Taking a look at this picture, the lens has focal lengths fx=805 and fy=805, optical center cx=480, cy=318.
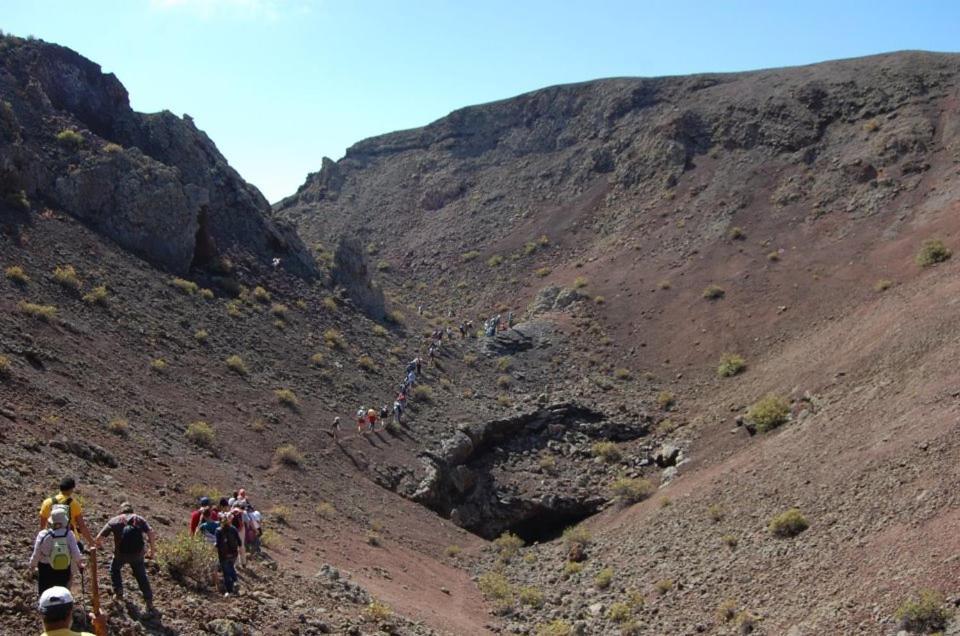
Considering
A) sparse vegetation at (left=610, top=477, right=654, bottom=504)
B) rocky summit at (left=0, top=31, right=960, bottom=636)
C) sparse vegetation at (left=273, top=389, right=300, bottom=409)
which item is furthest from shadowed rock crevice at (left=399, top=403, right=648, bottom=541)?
sparse vegetation at (left=273, top=389, right=300, bottom=409)

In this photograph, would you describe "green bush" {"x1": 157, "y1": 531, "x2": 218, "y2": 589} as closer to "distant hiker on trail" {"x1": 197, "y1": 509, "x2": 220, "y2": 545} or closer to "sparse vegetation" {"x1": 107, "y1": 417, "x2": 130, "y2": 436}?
"distant hiker on trail" {"x1": 197, "y1": 509, "x2": 220, "y2": 545}

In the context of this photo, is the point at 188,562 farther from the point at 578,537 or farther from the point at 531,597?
the point at 578,537

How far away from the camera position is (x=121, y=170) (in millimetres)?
32719

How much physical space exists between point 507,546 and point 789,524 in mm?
9691

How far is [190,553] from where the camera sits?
1145cm

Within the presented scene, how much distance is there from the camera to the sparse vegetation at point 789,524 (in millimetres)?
16328

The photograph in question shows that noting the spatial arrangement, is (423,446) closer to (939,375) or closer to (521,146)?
(939,375)

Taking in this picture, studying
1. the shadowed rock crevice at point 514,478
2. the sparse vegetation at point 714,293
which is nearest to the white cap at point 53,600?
the shadowed rock crevice at point 514,478

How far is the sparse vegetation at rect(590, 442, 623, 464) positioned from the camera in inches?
1115

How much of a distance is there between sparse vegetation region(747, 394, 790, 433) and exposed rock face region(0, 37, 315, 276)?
2210cm

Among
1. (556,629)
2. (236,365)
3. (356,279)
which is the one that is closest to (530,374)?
(356,279)

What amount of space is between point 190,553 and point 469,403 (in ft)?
68.5

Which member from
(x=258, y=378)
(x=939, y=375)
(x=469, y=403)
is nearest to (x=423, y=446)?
(x=469, y=403)

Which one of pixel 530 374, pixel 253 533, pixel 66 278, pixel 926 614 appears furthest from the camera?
pixel 530 374
